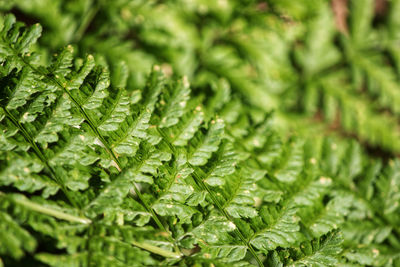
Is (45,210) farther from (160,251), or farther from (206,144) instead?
(206,144)

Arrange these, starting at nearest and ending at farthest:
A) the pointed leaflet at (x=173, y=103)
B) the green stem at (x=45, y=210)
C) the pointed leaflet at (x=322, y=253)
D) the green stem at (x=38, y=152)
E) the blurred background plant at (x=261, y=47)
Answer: the green stem at (x=45, y=210)
the green stem at (x=38, y=152)
the pointed leaflet at (x=322, y=253)
the pointed leaflet at (x=173, y=103)
the blurred background plant at (x=261, y=47)

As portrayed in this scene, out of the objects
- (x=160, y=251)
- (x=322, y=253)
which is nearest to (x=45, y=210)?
(x=160, y=251)

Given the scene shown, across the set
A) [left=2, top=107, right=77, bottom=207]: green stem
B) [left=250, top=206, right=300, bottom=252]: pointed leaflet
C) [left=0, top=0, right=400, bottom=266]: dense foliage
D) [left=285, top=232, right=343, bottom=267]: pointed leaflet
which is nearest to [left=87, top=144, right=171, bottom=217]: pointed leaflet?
[left=0, top=0, right=400, bottom=266]: dense foliage

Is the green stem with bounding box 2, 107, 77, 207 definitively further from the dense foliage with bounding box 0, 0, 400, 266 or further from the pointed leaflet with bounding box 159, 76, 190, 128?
the pointed leaflet with bounding box 159, 76, 190, 128

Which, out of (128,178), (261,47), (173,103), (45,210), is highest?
(261,47)

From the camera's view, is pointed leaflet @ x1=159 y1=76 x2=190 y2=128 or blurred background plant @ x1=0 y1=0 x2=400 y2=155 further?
blurred background plant @ x1=0 y1=0 x2=400 y2=155

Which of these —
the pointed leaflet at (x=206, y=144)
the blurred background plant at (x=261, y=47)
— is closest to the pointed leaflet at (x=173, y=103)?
the pointed leaflet at (x=206, y=144)

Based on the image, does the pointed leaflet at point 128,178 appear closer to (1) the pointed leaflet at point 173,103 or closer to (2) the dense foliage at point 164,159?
(2) the dense foliage at point 164,159

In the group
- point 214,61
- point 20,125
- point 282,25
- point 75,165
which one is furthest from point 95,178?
point 282,25
